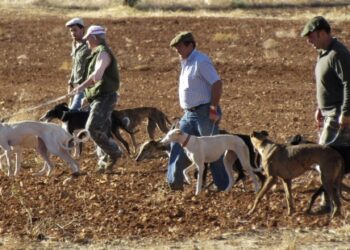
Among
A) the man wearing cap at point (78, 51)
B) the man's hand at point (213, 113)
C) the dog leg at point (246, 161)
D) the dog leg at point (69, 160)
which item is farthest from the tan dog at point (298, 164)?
the man wearing cap at point (78, 51)

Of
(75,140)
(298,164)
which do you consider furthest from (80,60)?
(298,164)

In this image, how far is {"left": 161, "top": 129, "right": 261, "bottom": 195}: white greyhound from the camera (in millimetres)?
13672

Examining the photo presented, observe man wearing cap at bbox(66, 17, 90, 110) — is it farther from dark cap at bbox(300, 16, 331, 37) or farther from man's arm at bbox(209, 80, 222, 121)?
dark cap at bbox(300, 16, 331, 37)

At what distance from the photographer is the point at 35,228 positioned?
11602 mm

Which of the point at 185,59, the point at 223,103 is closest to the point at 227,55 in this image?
the point at 223,103

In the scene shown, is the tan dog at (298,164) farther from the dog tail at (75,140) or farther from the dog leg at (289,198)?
the dog tail at (75,140)

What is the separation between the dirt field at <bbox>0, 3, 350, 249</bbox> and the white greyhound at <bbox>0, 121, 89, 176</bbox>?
315 mm

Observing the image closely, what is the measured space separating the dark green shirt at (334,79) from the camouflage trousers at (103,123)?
13.1ft

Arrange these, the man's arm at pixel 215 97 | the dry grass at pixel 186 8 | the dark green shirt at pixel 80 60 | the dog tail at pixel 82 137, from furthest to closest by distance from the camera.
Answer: the dry grass at pixel 186 8
the dark green shirt at pixel 80 60
the dog tail at pixel 82 137
the man's arm at pixel 215 97

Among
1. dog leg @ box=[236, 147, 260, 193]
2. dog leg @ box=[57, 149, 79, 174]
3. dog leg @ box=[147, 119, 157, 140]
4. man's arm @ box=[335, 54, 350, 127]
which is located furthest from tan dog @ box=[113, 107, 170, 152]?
man's arm @ box=[335, 54, 350, 127]

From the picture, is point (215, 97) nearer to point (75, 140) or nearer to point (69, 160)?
point (69, 160)

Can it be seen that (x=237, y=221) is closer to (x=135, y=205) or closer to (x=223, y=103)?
(x=135, y=205)

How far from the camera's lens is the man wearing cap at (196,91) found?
13477 millimetres

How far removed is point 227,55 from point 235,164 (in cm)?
1975
